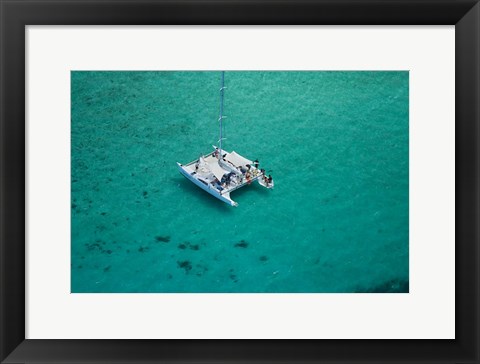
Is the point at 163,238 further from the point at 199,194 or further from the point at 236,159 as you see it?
the point at 236,159

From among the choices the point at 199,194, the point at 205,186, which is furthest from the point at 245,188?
the point at 199,194

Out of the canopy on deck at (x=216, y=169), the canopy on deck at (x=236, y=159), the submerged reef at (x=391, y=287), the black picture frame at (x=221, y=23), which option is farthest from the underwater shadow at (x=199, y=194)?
the black picture frame at (x=221, y=23)

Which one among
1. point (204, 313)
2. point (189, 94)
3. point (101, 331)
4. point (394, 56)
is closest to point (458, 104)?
point (394, 56)

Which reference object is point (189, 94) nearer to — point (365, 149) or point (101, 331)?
point (365, 149)

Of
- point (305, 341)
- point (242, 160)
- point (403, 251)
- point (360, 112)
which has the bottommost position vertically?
point (305, 341)

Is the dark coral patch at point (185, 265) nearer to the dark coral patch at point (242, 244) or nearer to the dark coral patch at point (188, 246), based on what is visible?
the dark coral patch at point (188, 246)

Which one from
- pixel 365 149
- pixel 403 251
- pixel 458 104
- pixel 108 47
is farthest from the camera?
pixel 365 149
